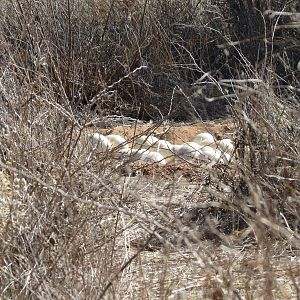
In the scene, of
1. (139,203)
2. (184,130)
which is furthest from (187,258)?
(184,130)

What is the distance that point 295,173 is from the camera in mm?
4699

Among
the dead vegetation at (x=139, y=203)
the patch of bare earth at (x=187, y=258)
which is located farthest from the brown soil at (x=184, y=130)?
the patch of bare earth at (x=187, y=258)

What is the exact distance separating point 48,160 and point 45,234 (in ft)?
1.71

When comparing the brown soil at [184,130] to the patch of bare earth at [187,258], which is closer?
the patch of bare earth at [187,258]

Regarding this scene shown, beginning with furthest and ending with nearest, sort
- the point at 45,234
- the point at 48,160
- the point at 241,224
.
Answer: the point at 241,224 < the point at 48,160 < the point at 45,234

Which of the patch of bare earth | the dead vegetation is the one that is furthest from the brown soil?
the patch of bare earth

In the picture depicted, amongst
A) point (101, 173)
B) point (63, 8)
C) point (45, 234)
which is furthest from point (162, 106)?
point (45, 234)

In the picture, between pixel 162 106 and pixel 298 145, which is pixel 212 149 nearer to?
pixel 298 145

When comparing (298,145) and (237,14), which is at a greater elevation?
(298,145)

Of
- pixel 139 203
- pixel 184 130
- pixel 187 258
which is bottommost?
pixel 184 130

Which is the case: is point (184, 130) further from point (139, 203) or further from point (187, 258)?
point (187, 258)

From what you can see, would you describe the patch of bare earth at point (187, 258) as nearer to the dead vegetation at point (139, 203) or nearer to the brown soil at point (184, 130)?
the dead vegetation at point (139, 203)

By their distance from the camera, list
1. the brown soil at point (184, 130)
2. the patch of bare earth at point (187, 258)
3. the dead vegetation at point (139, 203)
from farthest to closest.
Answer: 1. the brown soil at point (184, 130)
2. the dead vegetation at point (139, 203)
3. the patch of bare earth at point (187, 258)

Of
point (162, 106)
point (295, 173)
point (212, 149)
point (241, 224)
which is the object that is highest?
point (295, 173)
